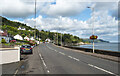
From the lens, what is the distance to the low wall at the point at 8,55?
10980 mm

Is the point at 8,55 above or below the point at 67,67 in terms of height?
above

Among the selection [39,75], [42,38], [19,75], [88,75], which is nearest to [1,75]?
[19,75]

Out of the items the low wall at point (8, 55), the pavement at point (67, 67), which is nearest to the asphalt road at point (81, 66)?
the pavement at point (67, 67)

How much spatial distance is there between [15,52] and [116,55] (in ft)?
39.8

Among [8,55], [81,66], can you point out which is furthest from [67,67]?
[8,55]

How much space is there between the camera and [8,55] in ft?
37.7

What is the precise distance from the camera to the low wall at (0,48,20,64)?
11.0 m

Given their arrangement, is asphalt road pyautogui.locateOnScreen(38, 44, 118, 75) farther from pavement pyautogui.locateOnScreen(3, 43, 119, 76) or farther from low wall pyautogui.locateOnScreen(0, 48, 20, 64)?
low wall pyautogui.locateOnScreen(0, 48, 20, 64)

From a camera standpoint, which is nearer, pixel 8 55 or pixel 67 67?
pixel 67 67

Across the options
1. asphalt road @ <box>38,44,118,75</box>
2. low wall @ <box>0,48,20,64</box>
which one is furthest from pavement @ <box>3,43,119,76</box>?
low wall @ <box>0,48,20,64</box>

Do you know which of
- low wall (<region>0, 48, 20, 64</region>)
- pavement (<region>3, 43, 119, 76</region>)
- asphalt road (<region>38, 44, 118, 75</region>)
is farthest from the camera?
low wall (<region>0, 48, 20, 64</region>)

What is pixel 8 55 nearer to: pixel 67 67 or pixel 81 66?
pixel 67 67

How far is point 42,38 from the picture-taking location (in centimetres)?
18875

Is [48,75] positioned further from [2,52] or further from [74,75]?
[2,52]
